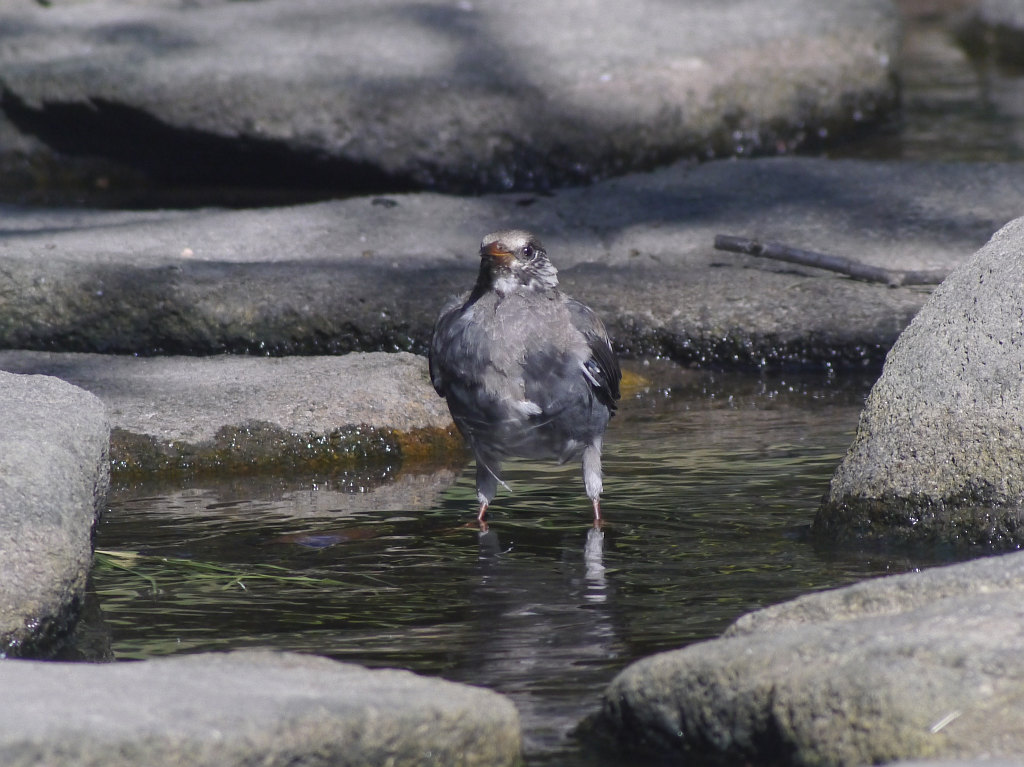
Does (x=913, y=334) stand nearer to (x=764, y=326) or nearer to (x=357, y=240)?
(x=764, y=326)

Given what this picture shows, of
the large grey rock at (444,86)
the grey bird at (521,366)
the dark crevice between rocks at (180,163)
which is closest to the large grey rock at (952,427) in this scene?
the grey bird at (521,366)

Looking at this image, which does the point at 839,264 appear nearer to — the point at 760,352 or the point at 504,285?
the point at 760,352

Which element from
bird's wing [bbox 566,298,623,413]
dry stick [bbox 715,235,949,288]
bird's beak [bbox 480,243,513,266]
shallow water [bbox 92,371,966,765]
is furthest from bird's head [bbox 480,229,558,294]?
dry stick [bbox 715,235,949,288]

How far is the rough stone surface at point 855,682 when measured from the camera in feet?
9.76

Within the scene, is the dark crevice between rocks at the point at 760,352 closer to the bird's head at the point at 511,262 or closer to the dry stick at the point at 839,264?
the dry stick at the point at 839,264

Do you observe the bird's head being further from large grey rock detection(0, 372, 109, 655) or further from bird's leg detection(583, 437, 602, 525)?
large grey rock detection(0, 372, 109, 655)

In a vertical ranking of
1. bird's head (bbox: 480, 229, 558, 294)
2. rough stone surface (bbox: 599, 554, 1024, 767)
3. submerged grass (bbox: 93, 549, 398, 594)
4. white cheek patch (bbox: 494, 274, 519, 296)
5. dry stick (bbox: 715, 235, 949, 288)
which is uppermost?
bird's head (bbox: 480, 229, 558, 294)

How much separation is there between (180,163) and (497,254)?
6.47m

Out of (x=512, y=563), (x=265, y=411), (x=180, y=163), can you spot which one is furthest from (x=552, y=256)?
(x=180, y=163)

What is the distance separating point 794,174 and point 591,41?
8.77 feet

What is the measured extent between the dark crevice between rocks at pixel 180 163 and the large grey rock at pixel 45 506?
6.34 metres

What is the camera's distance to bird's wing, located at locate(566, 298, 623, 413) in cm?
548

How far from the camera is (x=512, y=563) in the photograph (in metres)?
4.98

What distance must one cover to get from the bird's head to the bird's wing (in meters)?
0.18
